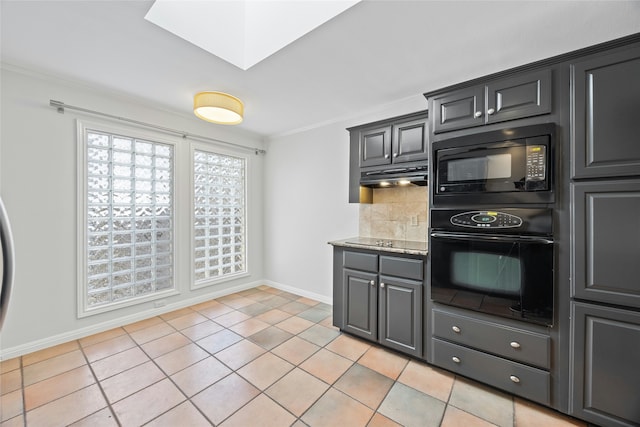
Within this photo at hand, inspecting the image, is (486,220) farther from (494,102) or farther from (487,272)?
(494,102)

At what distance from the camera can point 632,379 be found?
1.40 metres

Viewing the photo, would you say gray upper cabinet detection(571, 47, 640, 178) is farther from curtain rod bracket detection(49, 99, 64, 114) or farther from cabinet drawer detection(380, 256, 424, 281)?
curtain rod bracket detection(49, 99, 64, 114)

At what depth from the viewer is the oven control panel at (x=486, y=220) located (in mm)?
1735

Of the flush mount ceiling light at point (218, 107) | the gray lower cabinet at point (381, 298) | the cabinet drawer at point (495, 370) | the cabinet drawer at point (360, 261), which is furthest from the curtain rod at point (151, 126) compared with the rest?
the cabinet drawer at point (495, 370)

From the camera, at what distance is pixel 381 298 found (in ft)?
7.70

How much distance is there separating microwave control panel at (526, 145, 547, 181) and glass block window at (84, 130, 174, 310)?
365 centimetres

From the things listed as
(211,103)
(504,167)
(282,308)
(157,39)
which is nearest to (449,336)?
(504,167)

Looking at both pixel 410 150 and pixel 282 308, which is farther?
pixel 282 308

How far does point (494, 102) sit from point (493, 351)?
1764 millimetres

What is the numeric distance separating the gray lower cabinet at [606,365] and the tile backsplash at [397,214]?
1368 mm

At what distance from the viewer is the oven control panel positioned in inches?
68.3

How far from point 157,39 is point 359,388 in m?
2.96

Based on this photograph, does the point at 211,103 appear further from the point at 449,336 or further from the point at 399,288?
the point at 449,336

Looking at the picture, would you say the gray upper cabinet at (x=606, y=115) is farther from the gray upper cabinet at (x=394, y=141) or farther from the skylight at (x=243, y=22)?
the skylight at (x=243, y=22)
